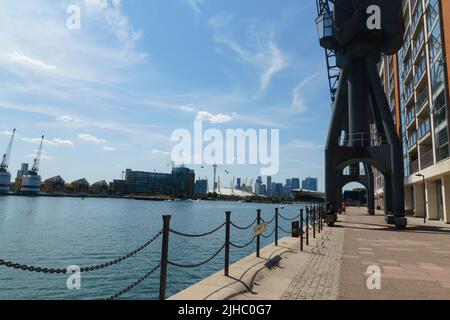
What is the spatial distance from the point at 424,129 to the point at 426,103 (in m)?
3.04

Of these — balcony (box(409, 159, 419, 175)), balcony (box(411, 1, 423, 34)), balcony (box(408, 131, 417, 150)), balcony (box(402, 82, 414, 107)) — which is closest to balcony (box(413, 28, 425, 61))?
balcony (box(411, 1, 423, 34))

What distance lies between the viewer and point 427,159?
3566 cm

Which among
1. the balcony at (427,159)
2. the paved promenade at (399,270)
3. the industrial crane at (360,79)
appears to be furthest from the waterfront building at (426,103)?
the paved promenade at (399,270)

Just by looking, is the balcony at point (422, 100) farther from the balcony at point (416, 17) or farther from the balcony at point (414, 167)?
the balcony at point (416, 17)

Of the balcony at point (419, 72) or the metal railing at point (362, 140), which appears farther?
the balcony at point (419, 72)

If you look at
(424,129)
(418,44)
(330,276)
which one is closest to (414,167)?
(424,129)

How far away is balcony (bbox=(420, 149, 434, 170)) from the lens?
3389 cm

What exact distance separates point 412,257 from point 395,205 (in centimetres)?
1423

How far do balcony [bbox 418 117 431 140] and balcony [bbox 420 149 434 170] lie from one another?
2.03 meters

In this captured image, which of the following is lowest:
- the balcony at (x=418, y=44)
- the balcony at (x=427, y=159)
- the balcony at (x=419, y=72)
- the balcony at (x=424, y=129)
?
the balcony at (x=427, y=159)

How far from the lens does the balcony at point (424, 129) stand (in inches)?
1377

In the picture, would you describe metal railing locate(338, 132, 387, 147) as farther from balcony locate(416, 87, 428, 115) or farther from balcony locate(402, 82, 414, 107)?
balcony locate(402, 82, 414, 107)

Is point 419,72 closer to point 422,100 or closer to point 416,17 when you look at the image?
point 422,100
